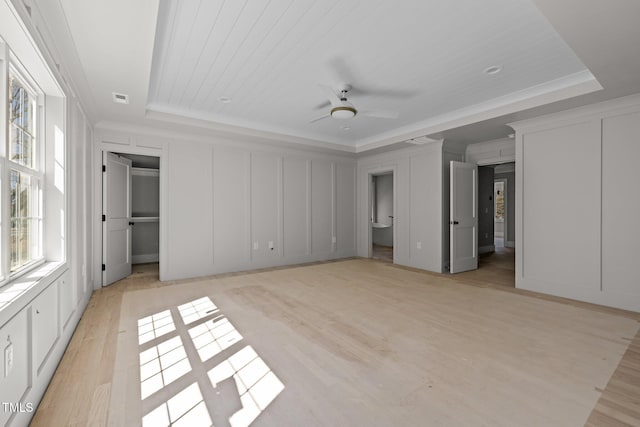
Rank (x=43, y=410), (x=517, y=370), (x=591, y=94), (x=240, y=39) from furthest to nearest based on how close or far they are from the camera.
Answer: (x=591, y=94)
(x=240, y=39)
(x=517, y=370)
(x=43, y=410)

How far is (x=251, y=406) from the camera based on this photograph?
1.71m

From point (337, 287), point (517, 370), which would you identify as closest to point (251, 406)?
point (517, 370)

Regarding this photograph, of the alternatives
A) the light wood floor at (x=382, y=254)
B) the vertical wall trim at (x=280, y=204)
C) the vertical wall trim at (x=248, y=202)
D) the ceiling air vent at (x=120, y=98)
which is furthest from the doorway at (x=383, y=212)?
the ceiling air vent at (x=120, y=98)

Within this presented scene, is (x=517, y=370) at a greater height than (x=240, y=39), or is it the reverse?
(x=240, y=39)

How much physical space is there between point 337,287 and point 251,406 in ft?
8.94

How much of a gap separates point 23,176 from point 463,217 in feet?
19.4

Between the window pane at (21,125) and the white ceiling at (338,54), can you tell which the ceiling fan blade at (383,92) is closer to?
the white ceiling at (338,54)

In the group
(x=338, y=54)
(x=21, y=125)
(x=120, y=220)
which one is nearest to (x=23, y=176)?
(x=21, y=125)

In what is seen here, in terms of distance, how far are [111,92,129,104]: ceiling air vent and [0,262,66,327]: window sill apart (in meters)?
2.04

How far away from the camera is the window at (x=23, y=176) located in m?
1.89

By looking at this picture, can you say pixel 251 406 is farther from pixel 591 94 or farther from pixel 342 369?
pixel 591 94

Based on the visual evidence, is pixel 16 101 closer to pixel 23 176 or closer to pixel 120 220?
pixel 23 176

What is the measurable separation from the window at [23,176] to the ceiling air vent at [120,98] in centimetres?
109

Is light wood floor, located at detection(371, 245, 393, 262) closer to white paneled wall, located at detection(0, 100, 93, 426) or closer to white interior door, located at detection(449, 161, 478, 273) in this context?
white interior door, located at detection(449, 161, 478, 273)
